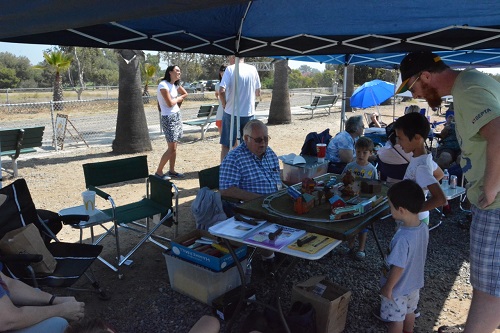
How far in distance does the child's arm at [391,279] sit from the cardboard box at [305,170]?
2.26m

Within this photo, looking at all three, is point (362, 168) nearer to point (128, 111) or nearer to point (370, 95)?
point (370, 95)

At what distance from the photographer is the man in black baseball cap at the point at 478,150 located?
6.14ft

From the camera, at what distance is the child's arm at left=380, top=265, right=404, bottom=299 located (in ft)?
8.23

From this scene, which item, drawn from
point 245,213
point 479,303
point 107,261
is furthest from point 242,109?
point 479,303

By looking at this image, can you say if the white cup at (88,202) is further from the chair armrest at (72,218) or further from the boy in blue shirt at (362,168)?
the boy in blue shirt at (362,168)

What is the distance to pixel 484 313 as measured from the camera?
213 cm

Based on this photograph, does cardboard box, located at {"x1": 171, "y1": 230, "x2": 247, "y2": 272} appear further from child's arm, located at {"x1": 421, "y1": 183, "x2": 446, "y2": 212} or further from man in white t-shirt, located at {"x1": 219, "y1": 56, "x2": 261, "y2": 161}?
man in white t-shirt, located at {"x1": 219, "y1": 56, "x2": 261, "y2": 161}

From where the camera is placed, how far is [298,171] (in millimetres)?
5016

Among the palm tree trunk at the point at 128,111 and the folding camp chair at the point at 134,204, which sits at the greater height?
the palm tree trunk at the point at 128,111

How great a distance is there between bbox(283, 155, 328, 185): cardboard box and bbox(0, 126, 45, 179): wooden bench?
4645mm

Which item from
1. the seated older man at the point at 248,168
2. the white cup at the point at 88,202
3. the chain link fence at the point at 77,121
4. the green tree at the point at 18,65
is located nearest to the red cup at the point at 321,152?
the seated older man at the point at 248,168

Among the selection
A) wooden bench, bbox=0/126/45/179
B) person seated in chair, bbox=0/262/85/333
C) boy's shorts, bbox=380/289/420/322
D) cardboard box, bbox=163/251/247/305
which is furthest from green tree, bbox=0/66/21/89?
boy's shorts, bbox=380/289/420/322

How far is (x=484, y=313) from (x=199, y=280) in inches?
77.1

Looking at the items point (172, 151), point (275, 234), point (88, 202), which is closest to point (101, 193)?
point (88, 202)
